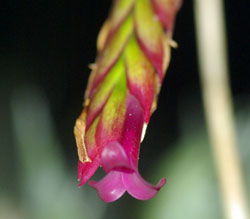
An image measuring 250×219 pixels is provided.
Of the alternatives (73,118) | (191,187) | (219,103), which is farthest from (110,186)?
(73,118)

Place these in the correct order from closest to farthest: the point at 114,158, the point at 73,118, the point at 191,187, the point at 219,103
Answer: the point at 114,158, the point at 219,103, the point at 191,187, the point at 73,118

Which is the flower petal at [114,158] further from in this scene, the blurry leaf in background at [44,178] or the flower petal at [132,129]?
the blurry leaf in background at [44,178]

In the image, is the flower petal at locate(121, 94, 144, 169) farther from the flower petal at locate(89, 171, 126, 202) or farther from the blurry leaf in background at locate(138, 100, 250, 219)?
the blurry leaf in background at locate(138, 100, 250, 219)

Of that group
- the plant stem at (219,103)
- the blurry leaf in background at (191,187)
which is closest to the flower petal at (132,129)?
the plant stem at (219,103)

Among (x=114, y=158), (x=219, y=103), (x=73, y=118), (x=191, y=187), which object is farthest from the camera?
(x=73, y=118)

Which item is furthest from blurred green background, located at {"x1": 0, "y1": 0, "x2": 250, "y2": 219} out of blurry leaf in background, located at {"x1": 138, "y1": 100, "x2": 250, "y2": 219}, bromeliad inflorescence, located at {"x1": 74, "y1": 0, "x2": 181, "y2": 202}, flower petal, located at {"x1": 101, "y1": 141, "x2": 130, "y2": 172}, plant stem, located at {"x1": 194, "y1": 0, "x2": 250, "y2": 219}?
flower petal, located at {"x1": 101, "y1": 141, "x2": 130, "y2": 172}

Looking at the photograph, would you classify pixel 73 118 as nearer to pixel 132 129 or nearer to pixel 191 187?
pixel 191 187

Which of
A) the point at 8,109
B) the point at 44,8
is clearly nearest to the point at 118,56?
the point at 8,109
